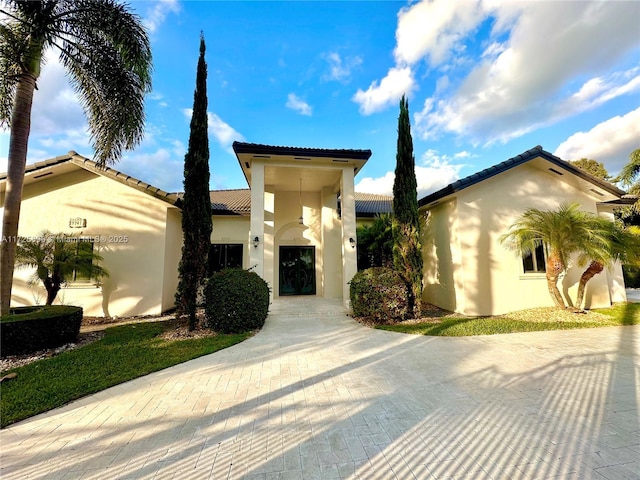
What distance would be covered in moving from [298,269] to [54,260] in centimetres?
913

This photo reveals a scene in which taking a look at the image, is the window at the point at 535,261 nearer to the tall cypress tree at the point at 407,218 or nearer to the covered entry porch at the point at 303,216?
the tall cypress tree at the point at 407,218

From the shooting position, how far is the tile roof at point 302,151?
932 centimetres

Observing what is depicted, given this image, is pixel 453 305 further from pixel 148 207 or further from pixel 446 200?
pixel 148 207

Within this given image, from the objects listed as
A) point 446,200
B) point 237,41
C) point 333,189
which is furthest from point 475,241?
point 237,41

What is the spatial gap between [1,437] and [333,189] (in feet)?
39.4

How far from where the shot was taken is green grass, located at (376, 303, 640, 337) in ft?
23.0

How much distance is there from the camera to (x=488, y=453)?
8.14 ft

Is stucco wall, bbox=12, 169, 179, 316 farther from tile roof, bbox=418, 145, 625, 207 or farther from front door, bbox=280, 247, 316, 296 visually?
tile roof, bbox=418, 145, 625, 207

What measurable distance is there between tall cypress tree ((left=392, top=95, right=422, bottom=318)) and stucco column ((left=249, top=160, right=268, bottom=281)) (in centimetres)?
474

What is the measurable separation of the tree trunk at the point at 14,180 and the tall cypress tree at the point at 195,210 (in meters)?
3.50

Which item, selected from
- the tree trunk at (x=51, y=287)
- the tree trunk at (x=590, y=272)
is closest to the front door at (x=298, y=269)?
the tree trunk at (x=51, y=287)

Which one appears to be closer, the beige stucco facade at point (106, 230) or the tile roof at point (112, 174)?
the tile roof at point (112, 174)

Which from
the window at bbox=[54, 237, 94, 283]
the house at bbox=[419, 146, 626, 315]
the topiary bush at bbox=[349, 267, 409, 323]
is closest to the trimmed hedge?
the window at bbox=[54, 237, 94, 283]

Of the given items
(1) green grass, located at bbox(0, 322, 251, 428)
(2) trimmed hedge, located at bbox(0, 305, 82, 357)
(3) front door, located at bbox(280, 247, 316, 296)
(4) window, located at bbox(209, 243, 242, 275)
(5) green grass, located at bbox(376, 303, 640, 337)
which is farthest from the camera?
(3) front door, located at bbox(280, 247, 316, 296)
